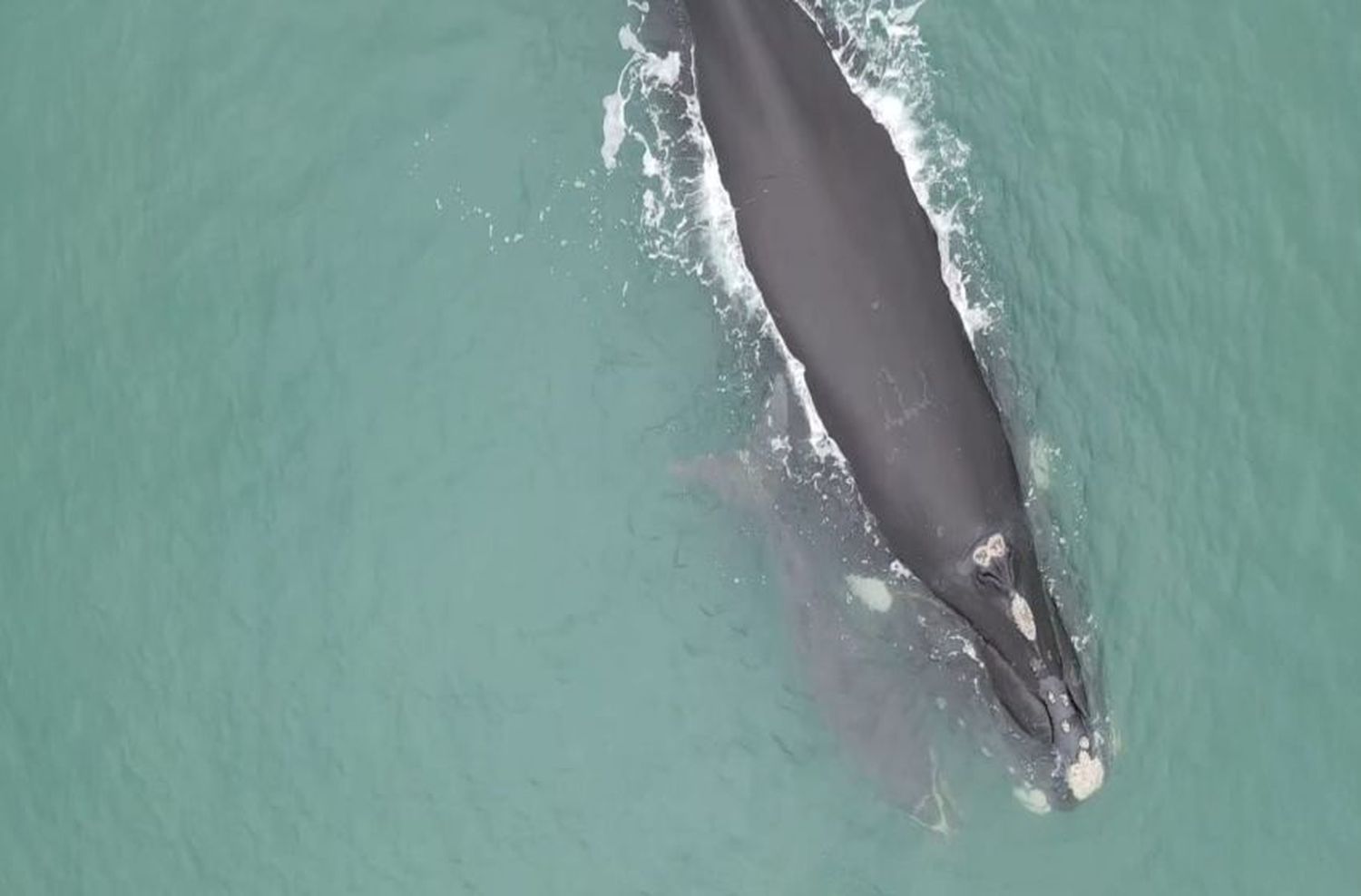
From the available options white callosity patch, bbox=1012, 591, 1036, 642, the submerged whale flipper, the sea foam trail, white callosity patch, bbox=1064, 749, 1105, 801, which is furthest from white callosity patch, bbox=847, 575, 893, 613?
white callosity patch, bbox=1064, 749, 1105, 801

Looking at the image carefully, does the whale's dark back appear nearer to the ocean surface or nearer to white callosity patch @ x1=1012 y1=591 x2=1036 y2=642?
white callosity patch @ x1=1012 y1=591 x2=1036 y2=642

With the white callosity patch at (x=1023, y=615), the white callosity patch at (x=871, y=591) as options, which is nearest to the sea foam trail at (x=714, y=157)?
the white callosity patch at (x=871, y=591)

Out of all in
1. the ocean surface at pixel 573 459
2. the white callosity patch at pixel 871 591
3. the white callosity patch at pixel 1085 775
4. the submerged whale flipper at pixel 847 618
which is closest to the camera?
the white callosity patch at pixel 1085 775

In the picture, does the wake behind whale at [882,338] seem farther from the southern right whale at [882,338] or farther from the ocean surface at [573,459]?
the ocean surface at [573,459]

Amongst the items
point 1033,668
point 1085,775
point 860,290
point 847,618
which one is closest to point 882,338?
point 860,290

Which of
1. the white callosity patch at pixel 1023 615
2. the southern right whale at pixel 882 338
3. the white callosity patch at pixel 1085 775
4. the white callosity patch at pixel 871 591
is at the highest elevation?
the southern right whale at pixel 882 338

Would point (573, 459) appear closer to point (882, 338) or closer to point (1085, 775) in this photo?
point (882, 338)
